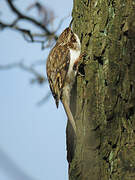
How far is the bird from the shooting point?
2.19m

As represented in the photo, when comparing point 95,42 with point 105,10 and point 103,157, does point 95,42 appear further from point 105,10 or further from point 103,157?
point 103,157

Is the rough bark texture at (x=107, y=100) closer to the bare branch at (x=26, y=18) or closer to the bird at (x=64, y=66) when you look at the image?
the bird at (x=64, y=66)

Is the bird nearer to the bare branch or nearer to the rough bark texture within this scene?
the rough bark texture

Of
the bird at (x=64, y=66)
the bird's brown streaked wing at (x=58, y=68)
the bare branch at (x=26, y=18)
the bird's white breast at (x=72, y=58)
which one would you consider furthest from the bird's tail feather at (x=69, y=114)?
the bare branch at (x=26, y=18)

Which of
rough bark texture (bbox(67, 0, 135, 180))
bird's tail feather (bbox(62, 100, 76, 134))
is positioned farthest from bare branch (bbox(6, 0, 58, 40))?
rough bark texture (bbox(67, 0, 135, 180))

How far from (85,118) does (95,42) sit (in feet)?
1.39

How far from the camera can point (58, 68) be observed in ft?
8.00

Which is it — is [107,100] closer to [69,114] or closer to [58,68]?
[69,114]

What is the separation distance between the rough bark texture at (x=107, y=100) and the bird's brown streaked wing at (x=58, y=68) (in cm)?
41

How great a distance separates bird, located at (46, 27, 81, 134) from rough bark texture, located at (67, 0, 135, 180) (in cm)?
24

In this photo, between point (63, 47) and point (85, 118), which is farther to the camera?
point (63, 47)

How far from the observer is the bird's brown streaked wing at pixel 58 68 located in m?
2.35

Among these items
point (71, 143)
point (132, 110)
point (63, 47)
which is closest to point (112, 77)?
point (132, 110)

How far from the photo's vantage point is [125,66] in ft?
5.36
